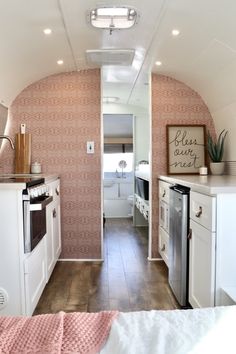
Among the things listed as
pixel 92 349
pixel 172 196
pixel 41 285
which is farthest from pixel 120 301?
pixel 92 349

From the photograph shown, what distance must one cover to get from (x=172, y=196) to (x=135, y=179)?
292 cm

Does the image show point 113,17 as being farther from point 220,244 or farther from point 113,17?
point 220,244

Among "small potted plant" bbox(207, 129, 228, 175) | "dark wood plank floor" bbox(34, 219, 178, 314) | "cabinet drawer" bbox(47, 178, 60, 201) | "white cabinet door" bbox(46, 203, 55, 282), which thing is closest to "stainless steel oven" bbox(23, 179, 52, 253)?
"white cabinet door" bbox(46, 203, 55, 282)

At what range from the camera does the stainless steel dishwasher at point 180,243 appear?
7.66ft

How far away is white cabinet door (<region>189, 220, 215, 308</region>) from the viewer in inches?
74.0

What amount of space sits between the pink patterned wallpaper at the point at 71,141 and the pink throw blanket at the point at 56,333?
2712 mm

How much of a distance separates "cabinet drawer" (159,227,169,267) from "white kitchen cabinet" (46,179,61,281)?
1.11 m

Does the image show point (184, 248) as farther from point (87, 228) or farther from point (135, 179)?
point (135, 179)

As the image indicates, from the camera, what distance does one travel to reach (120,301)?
8.51 ft

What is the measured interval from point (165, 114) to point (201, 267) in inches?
82.7

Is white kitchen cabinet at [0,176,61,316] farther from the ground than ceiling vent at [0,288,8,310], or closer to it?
farther from the ground

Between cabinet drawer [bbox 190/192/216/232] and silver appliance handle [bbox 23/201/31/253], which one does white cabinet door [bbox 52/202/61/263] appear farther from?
cabinet drawer [bbox 190/192/216/232]

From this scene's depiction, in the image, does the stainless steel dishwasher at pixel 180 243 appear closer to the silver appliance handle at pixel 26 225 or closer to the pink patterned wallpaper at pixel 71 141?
the silver appliance handle at pixel 26 225

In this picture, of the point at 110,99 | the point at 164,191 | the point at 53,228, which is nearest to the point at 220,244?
the point at 164,191
